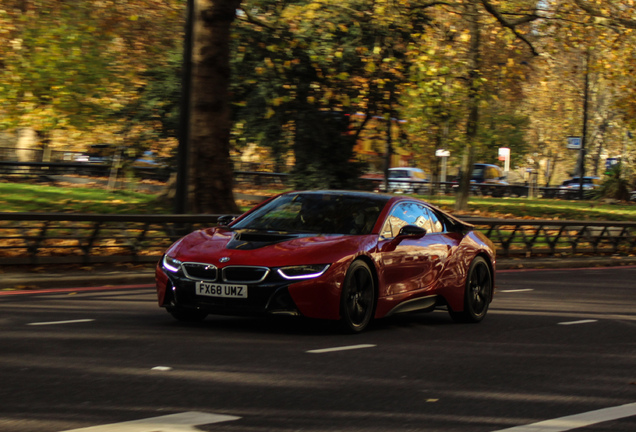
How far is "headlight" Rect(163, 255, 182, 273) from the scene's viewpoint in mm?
8602

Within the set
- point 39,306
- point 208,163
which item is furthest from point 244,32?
point 39,306

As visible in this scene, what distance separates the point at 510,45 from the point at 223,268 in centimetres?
2003

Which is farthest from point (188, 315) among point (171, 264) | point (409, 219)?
point (409, 219)

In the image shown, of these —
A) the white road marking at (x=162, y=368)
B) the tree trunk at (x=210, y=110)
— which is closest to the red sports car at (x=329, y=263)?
the white road marking at (x=162, y=368)

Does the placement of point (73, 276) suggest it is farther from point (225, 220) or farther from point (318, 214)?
point (318, 214)

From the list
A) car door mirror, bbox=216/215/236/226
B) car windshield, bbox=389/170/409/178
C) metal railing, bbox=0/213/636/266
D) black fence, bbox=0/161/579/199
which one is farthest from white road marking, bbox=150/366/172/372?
car windshield, bbox=389/170/409/178

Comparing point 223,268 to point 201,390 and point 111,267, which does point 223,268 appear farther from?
point 111,267

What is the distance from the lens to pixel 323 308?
8.37m

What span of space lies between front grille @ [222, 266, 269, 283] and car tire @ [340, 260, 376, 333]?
0.74 m

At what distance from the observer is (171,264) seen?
8.69 metres

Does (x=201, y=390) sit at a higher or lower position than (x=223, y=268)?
lower

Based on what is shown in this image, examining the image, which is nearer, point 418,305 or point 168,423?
point 168,423

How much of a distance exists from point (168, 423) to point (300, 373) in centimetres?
184

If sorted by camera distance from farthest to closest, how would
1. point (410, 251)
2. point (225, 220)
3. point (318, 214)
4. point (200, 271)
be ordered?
point (225, 220)
point (410, 251)
point (318, 214)
point (200, 271)
